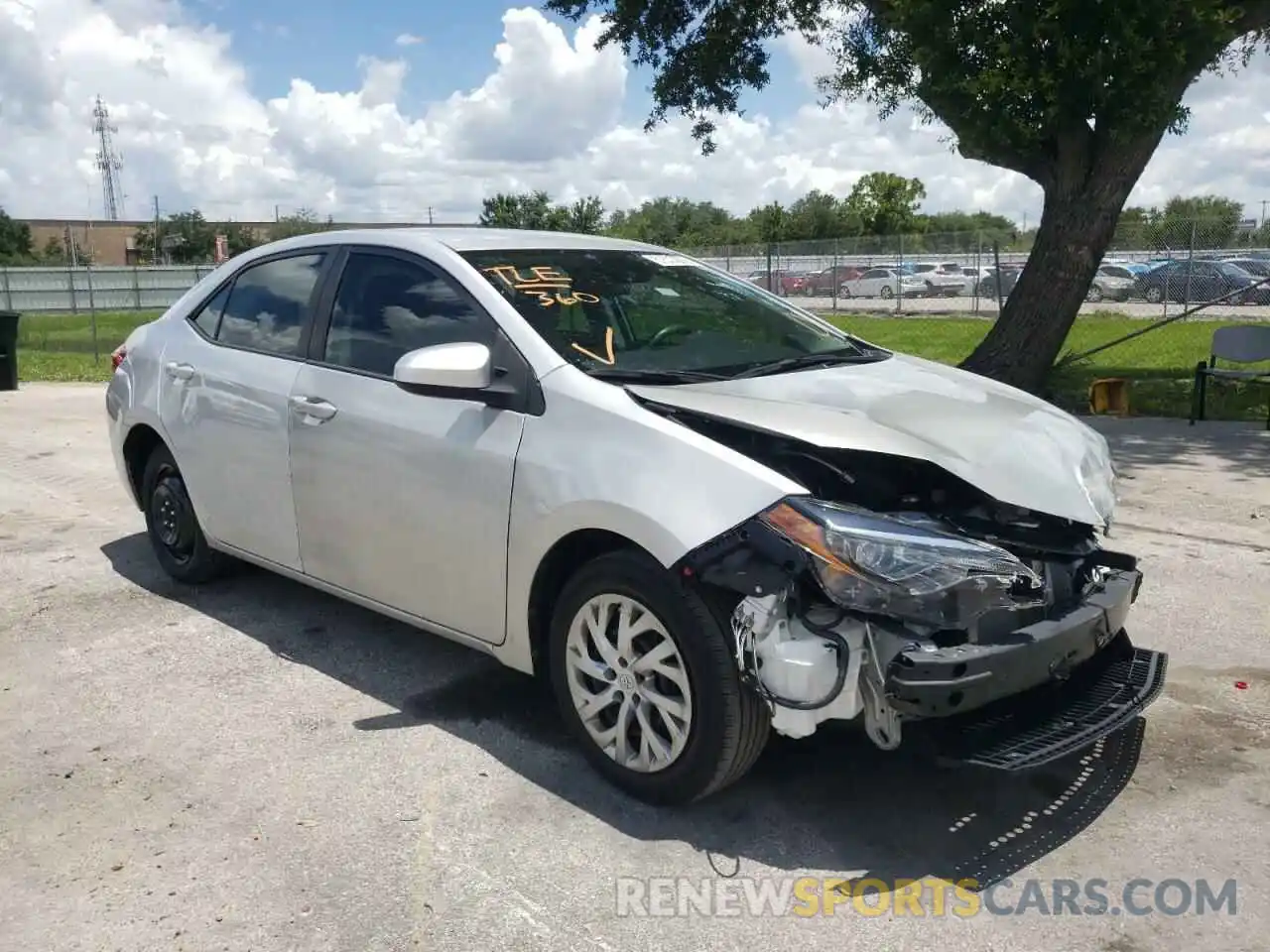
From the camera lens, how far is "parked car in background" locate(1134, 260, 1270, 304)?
80.2 feet

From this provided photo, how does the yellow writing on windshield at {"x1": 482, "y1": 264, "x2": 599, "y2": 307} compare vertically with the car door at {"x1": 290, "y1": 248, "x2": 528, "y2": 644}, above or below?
above

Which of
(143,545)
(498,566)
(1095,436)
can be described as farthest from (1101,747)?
(143,545)

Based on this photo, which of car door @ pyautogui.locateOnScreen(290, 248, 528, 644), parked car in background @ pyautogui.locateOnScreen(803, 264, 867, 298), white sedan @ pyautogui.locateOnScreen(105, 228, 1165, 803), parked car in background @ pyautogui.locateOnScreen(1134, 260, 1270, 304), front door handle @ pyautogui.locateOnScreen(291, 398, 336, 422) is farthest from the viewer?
parked car in background @ pyautogui.locateOnScreen(803, 264, 867, 298)

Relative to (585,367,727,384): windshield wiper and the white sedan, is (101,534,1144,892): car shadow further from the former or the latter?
(585,367,727,384): windshield wiper

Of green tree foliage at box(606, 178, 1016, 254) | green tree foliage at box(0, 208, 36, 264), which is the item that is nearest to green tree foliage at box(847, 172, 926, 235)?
green tree foliage at box(606, 178, 1016, 254)

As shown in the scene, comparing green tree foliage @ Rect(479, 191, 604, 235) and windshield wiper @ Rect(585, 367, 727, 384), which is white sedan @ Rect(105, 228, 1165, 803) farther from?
green tree foliage @ Rect(479, 191, 604, 235)

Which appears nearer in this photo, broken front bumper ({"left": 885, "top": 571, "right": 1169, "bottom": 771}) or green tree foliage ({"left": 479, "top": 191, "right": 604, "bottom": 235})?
broken front bumper ({"left": 885, "top": 571, "right": 1169, "bottom": 771})

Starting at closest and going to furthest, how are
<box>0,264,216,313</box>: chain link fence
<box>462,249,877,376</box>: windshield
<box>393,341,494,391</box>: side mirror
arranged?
1. <box>393,341,494,391</box>: side mirror
2. <box>462,249,877,376</box>: windshield
3. <box>0,264,216,313</box>: chain link fence

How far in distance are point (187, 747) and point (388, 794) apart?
0.84 m

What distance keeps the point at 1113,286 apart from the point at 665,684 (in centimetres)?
2664

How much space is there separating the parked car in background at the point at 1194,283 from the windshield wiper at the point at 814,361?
22.6m

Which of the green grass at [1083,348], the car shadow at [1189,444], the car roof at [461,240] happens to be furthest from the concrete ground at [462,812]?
the green grass at [1083,348]

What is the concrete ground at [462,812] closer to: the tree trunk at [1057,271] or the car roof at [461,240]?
the car roof at [461,240]

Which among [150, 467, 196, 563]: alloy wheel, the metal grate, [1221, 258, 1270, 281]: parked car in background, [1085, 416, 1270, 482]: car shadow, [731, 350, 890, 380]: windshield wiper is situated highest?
[1221, 258, 1270, 281]: parked car in background
